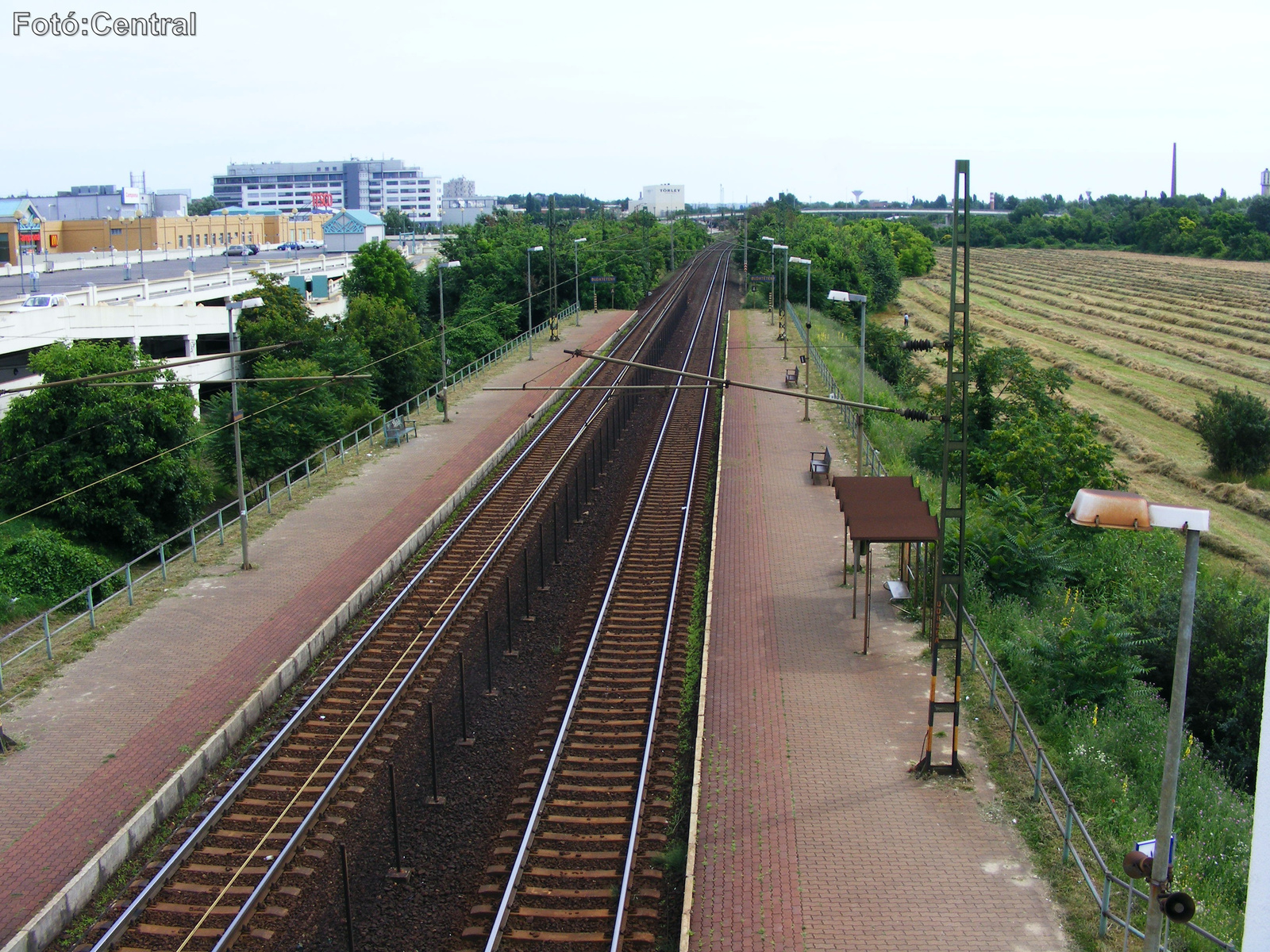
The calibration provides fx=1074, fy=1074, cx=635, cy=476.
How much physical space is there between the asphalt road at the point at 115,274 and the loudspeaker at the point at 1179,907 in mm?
53570

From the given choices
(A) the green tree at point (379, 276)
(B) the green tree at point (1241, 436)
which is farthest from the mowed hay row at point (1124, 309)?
(A) the green tree at point (379, 276)

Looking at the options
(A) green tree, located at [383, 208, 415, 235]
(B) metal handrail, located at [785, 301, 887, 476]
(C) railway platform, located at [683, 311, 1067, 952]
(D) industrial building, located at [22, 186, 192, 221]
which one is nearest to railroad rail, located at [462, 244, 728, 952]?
(C) railway platform, located at [683, 311, 1067, 952]

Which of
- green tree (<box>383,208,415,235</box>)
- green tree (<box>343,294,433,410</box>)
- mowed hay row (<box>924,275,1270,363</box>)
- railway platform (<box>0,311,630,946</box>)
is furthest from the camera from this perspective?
green tree (<box>383,208,415,235</box>)

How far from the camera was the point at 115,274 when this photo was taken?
6831cm

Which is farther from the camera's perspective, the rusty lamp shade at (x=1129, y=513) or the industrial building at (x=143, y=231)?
the industrial building at (x=143, y=231)

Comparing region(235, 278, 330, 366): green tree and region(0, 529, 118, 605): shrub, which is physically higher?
region(235, 278, 330, 366): green tree

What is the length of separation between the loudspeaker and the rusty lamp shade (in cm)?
284

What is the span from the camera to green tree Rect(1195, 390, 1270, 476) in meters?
34.2

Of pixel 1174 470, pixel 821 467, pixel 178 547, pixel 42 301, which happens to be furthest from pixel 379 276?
pixel 1174 470

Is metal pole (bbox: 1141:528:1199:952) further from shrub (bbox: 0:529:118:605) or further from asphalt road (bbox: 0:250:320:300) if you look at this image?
asphalt road (bbox: 0:250:320:300)

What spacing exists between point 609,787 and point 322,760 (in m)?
4.07

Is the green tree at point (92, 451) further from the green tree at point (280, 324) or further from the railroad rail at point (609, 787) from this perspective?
the railroad rail at point (609, 787)

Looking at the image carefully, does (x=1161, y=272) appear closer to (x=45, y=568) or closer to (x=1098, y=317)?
(x=1098, y=317)

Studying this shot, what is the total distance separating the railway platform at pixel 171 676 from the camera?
13195mm
